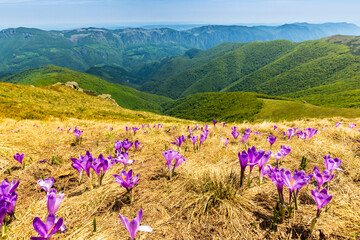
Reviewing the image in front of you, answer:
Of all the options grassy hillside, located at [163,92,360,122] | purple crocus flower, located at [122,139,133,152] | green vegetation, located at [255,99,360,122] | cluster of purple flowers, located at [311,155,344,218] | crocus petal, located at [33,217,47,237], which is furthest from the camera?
grassy hillside, located at [163,92,360,122]

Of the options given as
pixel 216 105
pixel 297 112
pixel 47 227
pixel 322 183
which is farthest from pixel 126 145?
pixel 216 105

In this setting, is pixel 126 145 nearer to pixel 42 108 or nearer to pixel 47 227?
pixel 47 227

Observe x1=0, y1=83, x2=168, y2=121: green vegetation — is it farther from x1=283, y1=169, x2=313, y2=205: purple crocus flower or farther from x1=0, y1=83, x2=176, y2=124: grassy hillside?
x1=283, y1=169, x2=313, y2=205: purple crocus flower

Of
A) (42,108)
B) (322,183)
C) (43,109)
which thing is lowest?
(42,108)

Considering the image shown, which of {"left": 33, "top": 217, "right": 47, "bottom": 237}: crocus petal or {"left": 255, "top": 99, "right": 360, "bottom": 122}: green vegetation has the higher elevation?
{"left": 33, "top": 217, "right": 47, "bottom": 237}: crocus petal

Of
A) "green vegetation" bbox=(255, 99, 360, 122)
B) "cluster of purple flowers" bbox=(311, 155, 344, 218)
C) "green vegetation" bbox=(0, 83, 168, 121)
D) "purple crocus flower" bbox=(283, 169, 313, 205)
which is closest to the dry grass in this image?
"cluster of purple flowers" bbox=(311, 155, 344, 218)

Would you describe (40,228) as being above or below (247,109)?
above

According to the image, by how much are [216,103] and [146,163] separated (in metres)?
148

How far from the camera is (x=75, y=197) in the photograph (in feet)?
8.66

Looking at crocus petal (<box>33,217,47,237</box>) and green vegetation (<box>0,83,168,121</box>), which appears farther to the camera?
green vegetation (<box>0,83,168,121</box>)

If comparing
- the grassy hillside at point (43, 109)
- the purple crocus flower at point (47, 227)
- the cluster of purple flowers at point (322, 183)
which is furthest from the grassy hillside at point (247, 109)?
the purple crocus flower at point (47, 227)

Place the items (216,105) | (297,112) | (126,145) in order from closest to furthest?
(126,145), (297,112), (216,105)

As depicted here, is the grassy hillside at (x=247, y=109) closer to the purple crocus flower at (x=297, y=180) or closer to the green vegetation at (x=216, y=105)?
the green vegetation at (x=216, y=105)

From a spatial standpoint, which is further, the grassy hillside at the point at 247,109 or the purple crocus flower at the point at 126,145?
the grassy hillside at the point at 247,109
